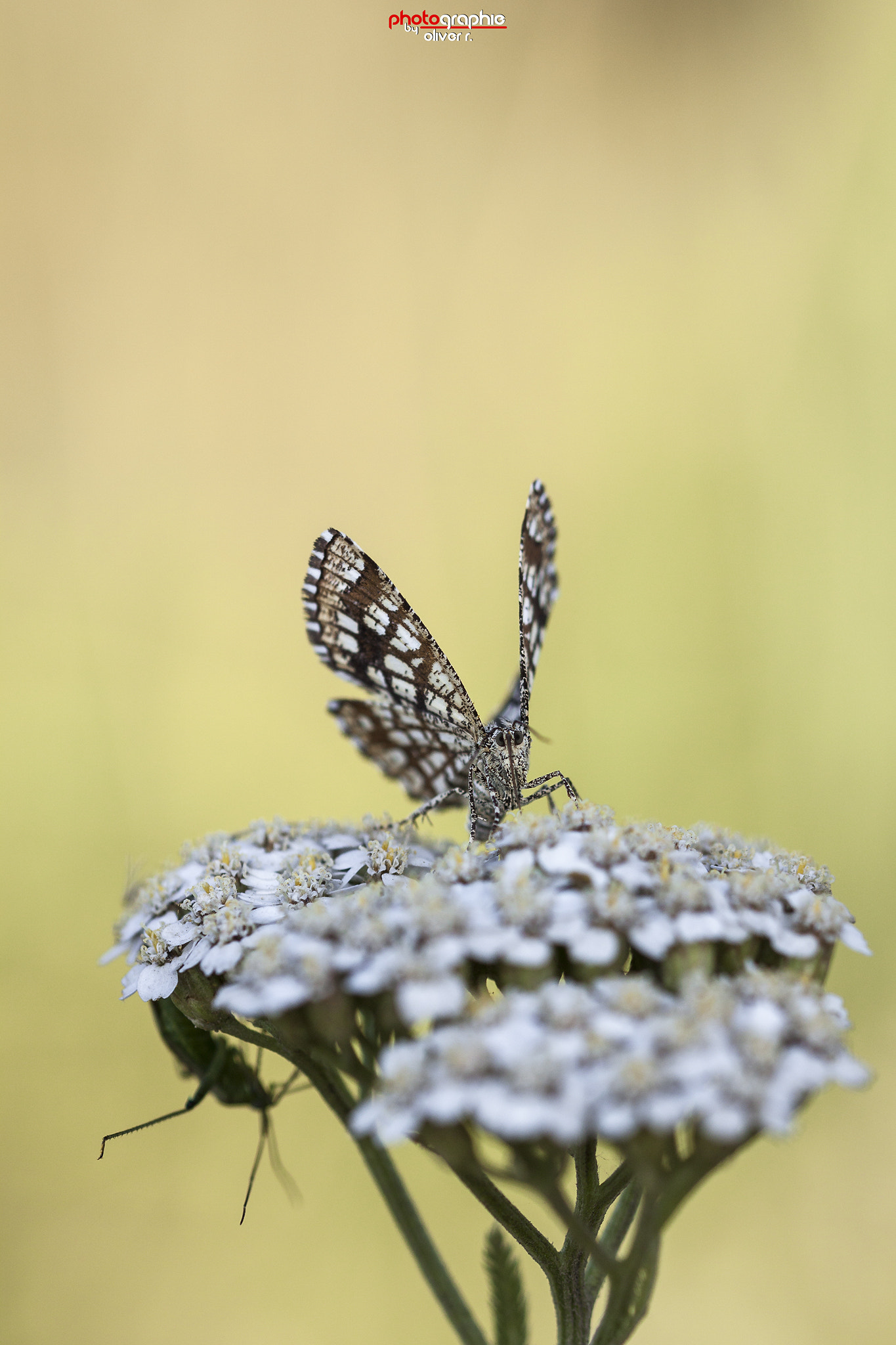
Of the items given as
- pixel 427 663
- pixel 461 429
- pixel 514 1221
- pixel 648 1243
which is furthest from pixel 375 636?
pixel 461 429

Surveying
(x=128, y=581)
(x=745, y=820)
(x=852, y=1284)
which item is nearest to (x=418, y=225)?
(x=128, y=581)

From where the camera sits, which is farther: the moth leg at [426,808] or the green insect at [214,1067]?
the moth leg at [426,808]

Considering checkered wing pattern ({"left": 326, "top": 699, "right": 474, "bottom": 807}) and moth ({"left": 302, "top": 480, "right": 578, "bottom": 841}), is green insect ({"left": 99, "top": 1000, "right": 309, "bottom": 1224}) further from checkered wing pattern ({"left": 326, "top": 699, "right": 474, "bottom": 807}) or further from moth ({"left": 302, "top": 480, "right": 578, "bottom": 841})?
checkered wing pattern ({"left": 326, "top": 699, "right": 474, "bottom": 807})

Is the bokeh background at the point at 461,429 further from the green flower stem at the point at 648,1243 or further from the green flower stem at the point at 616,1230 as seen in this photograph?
the green flower stem at the point at 648,1243

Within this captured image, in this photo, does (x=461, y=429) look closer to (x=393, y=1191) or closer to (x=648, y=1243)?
(x=393, y=1191)

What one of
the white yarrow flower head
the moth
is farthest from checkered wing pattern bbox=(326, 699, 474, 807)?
the white yarrow flower head

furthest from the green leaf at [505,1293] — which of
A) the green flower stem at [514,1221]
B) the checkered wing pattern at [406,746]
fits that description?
the checkered wing pattern at [406,746]
